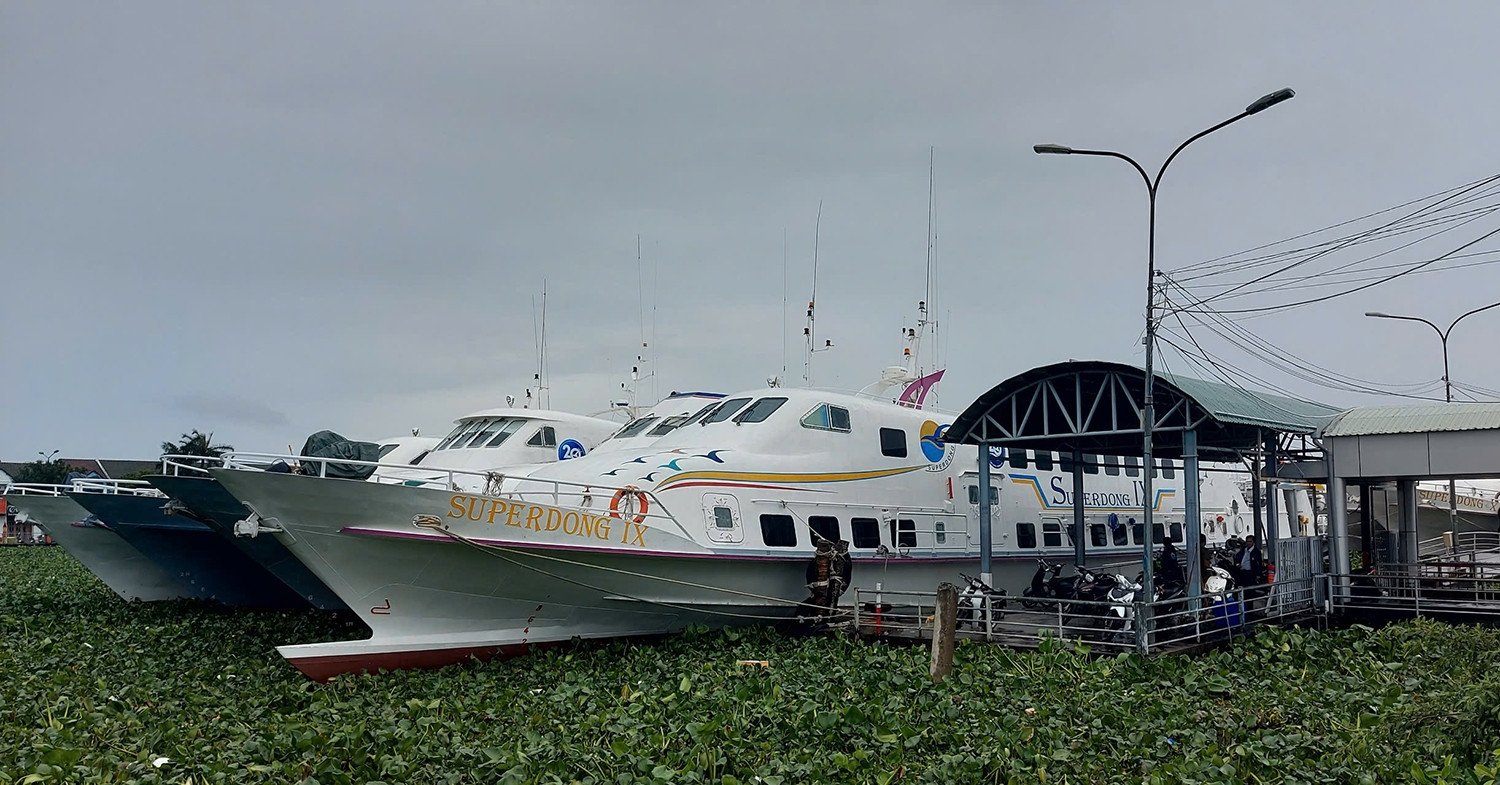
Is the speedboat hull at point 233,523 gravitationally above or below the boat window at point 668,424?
below

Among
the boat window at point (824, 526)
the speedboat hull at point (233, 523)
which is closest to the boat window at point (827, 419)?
the boat window at point (824, 526)

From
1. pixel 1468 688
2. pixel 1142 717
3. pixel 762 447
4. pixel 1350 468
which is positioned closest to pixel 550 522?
pixel 762 447

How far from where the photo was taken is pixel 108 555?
2606 centimetres

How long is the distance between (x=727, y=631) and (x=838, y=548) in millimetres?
2472

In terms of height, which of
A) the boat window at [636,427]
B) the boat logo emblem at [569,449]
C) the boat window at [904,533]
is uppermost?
the boat window at [636,427]

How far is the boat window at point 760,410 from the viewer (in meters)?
21.3

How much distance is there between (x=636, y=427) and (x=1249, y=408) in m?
11.4

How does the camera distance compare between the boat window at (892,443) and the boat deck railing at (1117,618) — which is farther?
the boat window at (892,443)

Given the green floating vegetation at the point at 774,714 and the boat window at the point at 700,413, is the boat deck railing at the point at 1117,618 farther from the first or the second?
the boat window at the point at 700,413

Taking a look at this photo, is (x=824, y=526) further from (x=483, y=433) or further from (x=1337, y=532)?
(x=483, y=433)

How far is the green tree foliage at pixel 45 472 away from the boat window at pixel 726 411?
74.8 meters

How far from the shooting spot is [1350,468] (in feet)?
69.1

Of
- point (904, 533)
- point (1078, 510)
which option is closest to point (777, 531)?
point (904, 533)

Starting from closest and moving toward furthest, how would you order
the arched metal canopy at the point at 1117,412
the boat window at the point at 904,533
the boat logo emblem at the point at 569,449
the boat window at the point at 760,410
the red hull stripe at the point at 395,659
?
the red hull stripe at the point at 395,659 < the arched metal canopy at the point at 1117,412 < the boat window at the point at 760,410 < the boat window at the point at 904,533 < the boat logo emblem at the point at 569,449
